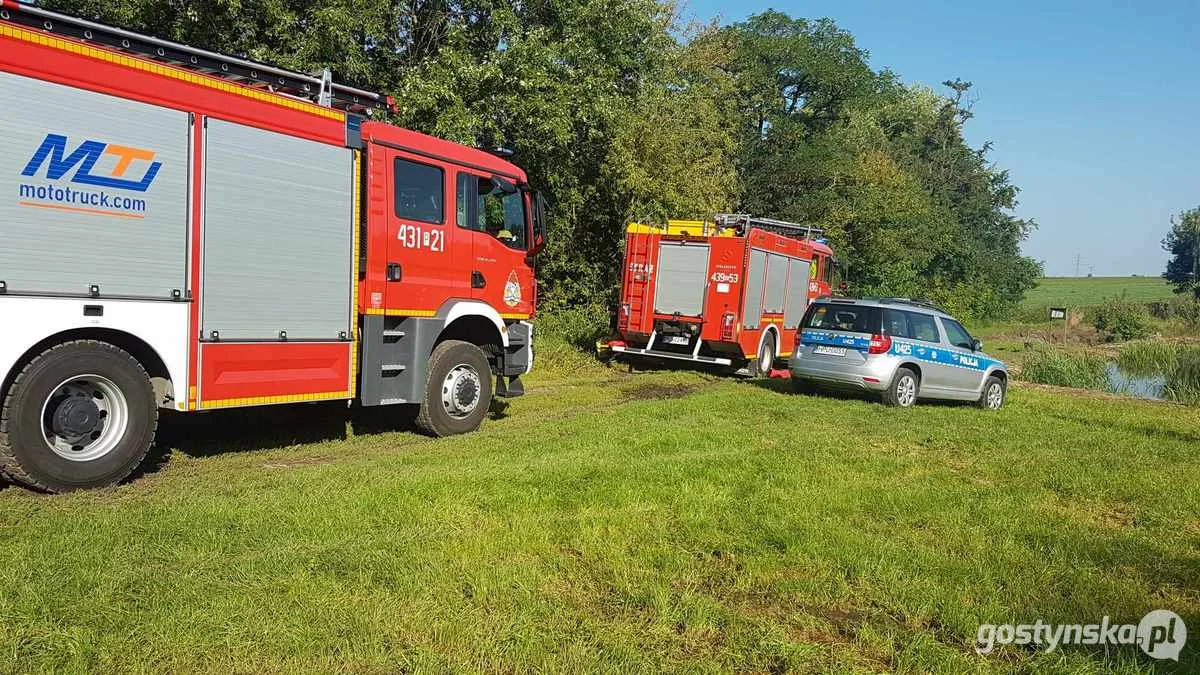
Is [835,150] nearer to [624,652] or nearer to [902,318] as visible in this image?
[902,318]

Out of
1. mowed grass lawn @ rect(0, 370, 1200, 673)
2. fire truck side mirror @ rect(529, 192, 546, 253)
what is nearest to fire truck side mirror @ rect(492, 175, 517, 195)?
fire truck side mirror @ rect(529, 192, 546, 253)

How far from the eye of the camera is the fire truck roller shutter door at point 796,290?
17594 mm

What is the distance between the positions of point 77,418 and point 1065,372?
840 inches

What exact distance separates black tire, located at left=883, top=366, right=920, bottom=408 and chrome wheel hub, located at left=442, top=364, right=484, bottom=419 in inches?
253

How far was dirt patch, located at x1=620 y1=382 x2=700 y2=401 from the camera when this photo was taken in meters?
12.8

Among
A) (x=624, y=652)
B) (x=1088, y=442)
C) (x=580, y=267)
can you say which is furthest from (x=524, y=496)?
(x=580, y=267)

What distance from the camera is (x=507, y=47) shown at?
16125 mm

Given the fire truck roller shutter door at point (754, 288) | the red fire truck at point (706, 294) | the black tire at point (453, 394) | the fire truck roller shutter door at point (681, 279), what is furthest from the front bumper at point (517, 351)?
the fire truck roller shutter door at point (754, 288)

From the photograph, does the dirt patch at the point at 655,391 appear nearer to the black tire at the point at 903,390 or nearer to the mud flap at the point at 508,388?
the mud flap at the point at 508,388

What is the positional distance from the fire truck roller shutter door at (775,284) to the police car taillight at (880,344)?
14.4ft

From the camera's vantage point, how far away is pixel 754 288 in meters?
16.0

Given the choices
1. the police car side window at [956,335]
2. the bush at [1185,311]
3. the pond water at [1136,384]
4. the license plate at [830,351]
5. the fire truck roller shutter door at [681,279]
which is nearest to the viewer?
the license plate at [830,351]

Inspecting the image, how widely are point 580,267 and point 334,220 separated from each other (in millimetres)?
14889

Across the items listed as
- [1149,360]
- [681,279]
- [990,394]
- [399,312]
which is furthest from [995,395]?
[1149,360]
